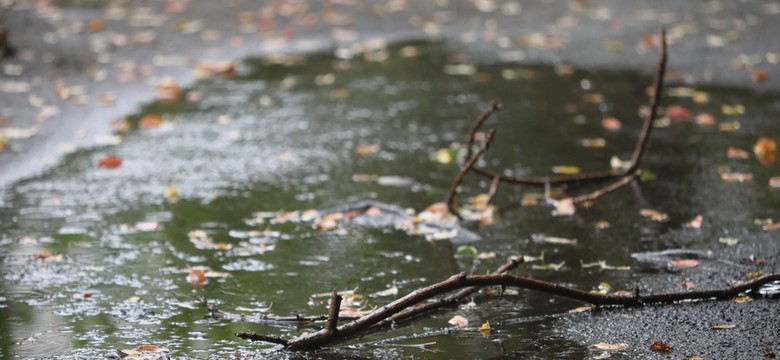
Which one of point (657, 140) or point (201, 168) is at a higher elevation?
point (201, 168)

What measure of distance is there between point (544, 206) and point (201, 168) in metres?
2.43

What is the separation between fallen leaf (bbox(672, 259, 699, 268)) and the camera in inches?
171

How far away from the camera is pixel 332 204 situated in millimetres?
5434

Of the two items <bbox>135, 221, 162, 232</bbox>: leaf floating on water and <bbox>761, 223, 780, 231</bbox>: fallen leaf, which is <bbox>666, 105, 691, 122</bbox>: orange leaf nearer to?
<bbox>761, 223, 780, 231</bbox>: fallen leaf

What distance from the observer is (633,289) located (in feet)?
13.4

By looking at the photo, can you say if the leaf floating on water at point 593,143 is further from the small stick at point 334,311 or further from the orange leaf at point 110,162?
the small stick at point 334,311

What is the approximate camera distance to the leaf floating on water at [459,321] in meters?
3.74

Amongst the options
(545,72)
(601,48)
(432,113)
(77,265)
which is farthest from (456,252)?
(601,48)

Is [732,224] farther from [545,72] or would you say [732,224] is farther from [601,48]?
[601,48]

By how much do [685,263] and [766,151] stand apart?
2108 mm

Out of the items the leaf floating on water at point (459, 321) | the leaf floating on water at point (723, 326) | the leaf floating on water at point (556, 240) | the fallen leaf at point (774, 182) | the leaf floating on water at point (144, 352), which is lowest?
the fallen leaf at point (774, 182)

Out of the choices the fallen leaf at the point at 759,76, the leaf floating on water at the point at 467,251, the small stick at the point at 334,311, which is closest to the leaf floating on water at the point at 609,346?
the small stick at the point at 334,311

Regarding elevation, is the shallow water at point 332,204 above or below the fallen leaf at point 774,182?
above

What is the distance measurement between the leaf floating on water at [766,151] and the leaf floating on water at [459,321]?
311 cm
